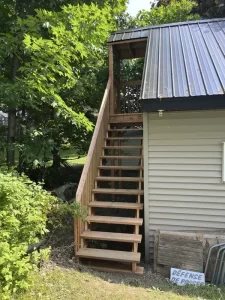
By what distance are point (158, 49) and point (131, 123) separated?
179 centimetres

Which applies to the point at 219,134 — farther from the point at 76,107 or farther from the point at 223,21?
the point at 76,107

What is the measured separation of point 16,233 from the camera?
3029mm

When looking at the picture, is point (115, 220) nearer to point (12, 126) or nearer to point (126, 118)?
point (126, 118)

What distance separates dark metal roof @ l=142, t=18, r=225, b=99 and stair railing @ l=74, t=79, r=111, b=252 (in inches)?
51.9

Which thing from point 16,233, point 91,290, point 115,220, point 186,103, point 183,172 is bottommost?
point 91,290

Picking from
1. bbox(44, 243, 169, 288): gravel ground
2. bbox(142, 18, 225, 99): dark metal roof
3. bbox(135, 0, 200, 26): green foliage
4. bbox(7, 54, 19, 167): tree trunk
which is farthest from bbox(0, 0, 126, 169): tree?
bbox(135, 0, 200, 26): green foliage

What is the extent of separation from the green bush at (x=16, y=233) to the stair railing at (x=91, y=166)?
0.66 m

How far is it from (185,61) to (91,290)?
4227 millimetres

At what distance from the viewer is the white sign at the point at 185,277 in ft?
12.5

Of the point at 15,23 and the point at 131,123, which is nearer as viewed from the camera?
the point at 15,23

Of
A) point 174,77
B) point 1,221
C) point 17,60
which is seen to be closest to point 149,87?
point 174,77

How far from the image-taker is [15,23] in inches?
203

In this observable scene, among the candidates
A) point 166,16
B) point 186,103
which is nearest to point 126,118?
point 186,103

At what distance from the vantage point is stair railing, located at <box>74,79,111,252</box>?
4.08 m
